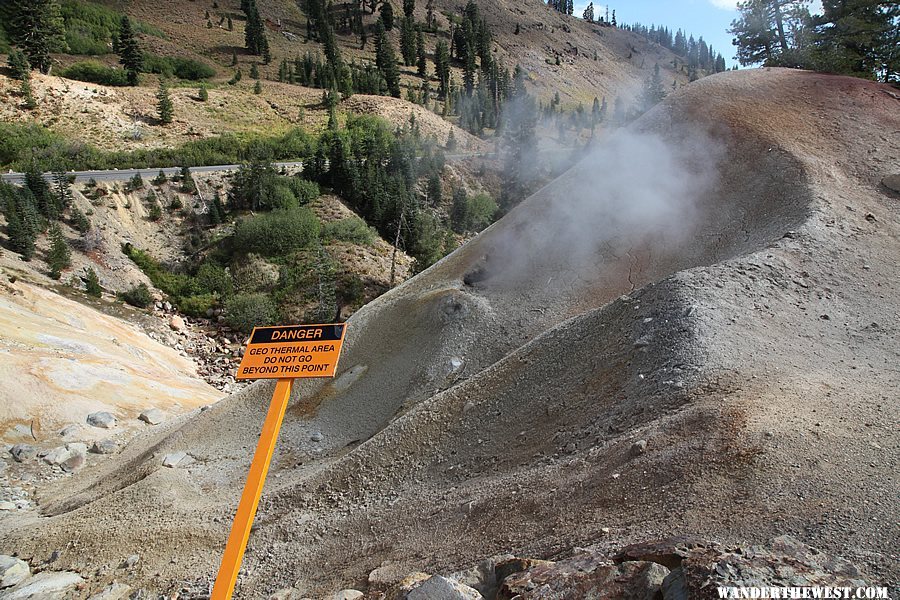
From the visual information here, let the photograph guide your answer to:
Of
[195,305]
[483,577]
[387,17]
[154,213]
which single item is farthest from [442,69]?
[483,577]

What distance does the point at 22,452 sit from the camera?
17.9 meters

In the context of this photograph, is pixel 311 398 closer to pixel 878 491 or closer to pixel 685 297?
pixel 685 297

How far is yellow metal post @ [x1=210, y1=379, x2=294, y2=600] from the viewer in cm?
701

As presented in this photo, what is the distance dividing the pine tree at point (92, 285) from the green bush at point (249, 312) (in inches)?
304

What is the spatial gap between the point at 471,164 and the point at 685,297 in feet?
206

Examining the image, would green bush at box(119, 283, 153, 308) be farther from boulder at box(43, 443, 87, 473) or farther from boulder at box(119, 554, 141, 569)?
boulder at box(119, 554, 141, 569)

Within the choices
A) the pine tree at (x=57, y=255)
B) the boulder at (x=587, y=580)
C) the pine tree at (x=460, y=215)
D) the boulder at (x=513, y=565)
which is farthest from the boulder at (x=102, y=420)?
the pine tree at (x=460, y=215)

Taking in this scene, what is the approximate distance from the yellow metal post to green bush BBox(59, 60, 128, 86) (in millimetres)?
76091

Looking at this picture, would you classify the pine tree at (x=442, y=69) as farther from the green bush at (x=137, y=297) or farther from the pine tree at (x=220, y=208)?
the green bush at (x=137, y=297)

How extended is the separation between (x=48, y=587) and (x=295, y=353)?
25.5 feet

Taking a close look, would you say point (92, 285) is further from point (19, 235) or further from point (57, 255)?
point (19, 235)

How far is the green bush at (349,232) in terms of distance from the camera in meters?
48.1

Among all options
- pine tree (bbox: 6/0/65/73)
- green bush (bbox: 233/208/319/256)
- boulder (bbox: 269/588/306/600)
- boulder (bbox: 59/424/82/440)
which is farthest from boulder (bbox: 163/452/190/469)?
pine tree (bbox: 6/0/65/73)

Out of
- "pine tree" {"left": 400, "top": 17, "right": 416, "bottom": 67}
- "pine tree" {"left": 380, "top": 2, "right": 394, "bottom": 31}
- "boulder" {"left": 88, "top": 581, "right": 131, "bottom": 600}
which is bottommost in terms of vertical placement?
"boulder" {"left": 88, "top": 581, "right": 131, "bottom": 600}
